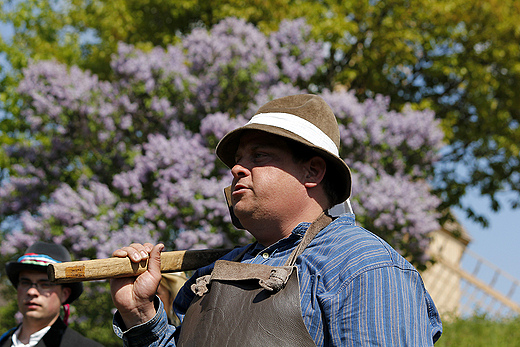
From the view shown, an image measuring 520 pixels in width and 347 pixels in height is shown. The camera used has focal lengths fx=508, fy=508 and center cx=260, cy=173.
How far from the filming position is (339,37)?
8.33 meters

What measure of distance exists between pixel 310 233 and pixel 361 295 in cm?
36

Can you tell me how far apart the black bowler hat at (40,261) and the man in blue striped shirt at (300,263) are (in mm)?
1811

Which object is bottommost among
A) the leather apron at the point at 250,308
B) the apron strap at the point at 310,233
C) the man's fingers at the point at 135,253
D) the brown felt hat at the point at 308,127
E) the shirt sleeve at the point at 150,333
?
the shirt sleeve at the point at 150,333

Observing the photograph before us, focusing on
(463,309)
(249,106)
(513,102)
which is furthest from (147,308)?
(463,309)

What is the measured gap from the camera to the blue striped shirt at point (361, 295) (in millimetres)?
1404

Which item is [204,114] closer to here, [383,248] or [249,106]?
[249,106]

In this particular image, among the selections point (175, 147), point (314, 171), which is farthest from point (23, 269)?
point (175, 147)

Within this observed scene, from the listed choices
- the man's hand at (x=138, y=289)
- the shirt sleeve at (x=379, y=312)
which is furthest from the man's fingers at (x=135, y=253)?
the shirt sleeve at (x=379, y=312)

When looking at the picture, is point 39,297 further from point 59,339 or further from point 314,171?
point 314,171

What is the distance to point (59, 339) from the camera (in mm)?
3506

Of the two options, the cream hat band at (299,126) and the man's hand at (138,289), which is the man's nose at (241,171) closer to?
the cream hat band at (299,126)

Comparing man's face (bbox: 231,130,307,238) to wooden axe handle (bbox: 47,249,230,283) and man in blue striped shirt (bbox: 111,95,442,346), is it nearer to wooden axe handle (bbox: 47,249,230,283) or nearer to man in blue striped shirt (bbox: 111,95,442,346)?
man in blue striped shirt (bbox: 111,95,442,346)

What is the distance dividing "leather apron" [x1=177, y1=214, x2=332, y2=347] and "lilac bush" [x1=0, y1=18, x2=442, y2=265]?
4.12m

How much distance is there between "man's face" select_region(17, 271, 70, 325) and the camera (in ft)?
11.4
